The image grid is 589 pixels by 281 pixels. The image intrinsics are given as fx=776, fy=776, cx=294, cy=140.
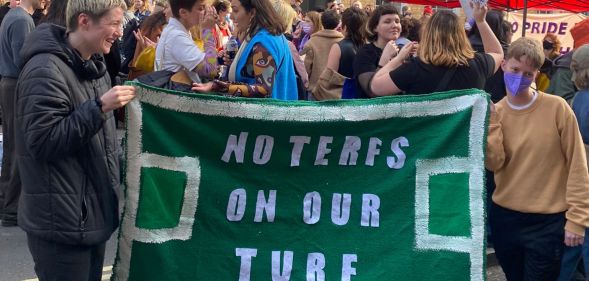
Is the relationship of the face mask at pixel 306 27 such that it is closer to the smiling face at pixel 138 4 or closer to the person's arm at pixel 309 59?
the person's arm at pixel 309 59

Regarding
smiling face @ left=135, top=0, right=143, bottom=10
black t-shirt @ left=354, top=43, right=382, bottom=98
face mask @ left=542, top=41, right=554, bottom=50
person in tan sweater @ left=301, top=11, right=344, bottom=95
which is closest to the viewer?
black t-shirt @ left=354, top=43, right=382, bottom=98

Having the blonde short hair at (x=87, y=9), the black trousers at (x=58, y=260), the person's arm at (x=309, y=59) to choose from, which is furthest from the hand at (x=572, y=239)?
the person's arm at (x=309, y=59)

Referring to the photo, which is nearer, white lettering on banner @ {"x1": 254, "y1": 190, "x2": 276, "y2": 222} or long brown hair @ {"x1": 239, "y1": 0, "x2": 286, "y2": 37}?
white lettering on banner @ {"x1": 254, "y1": 190, "x2": 276, "y2": 222}

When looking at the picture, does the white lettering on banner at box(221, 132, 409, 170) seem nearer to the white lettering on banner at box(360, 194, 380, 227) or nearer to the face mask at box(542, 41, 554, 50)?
the white lettering on banner at box(360, 194, 380, 227)

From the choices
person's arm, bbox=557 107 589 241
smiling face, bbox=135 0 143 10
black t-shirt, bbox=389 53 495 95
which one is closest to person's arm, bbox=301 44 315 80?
black t-shirt, bbox=389 53 495 95

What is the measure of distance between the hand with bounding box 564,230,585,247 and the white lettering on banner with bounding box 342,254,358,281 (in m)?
1.02

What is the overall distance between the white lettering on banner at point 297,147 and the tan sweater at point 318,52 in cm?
362

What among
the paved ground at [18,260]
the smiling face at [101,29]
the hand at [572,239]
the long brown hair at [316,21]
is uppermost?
the smiling face at [101,29]

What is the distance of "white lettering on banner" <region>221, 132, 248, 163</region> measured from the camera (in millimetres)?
3371

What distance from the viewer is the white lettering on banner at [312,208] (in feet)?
11.1

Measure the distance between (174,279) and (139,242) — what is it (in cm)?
22

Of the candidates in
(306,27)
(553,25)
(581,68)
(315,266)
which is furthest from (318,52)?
(553,25)

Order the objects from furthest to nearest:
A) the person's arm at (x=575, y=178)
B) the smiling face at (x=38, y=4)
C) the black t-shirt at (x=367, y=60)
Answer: the smiling face at (x=38, y=4)
the black t-shirt at (x=367, y=60)
the person's arm at (x=575, y=178)

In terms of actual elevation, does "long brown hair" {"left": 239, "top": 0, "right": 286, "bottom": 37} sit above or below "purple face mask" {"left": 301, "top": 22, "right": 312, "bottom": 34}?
above
